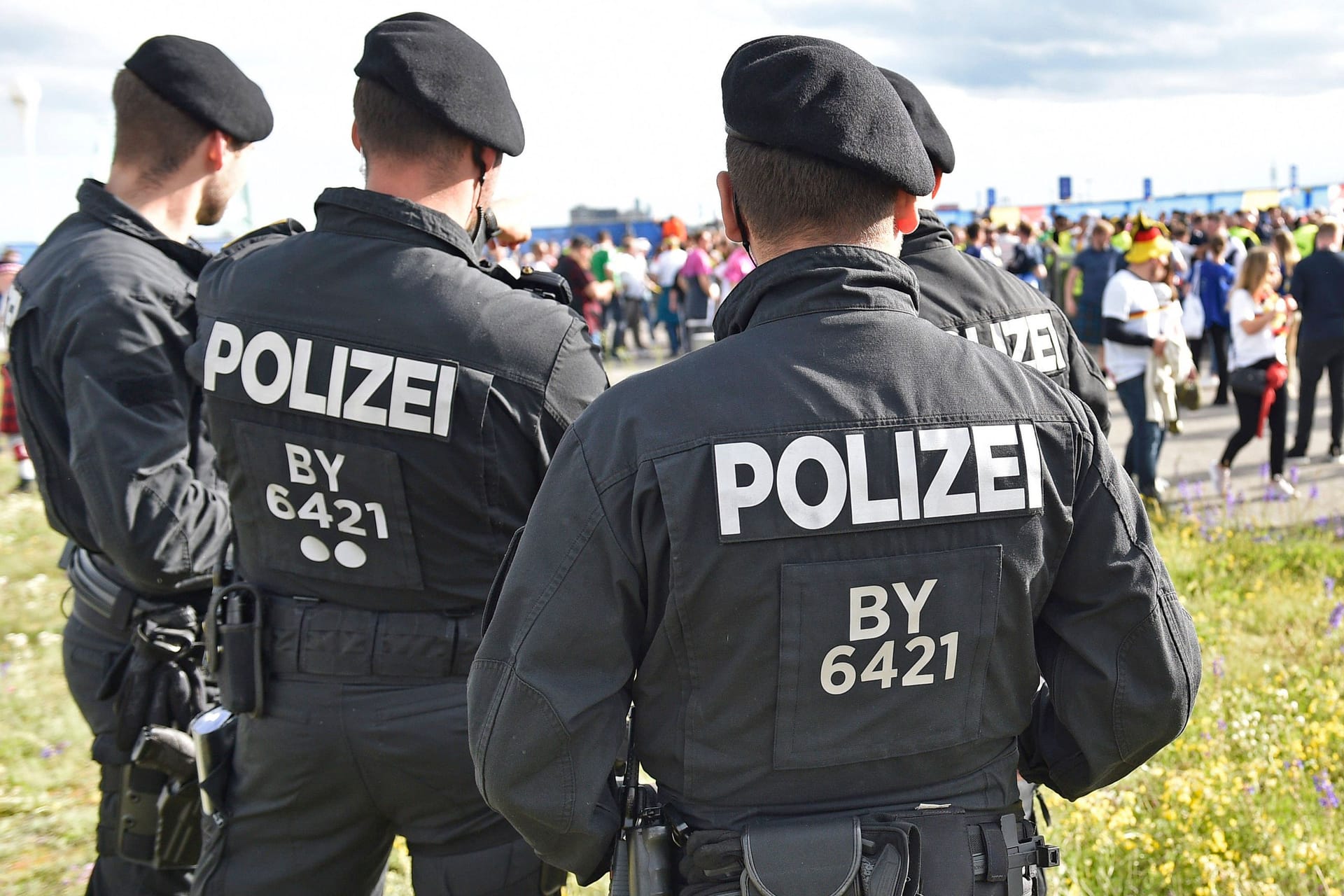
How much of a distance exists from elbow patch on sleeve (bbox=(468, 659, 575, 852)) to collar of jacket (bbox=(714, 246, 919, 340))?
0.64 metres

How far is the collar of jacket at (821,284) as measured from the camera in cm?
161

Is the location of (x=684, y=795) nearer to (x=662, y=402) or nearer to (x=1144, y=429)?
(x=662, y=402)

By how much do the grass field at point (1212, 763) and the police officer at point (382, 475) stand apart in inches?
61.2

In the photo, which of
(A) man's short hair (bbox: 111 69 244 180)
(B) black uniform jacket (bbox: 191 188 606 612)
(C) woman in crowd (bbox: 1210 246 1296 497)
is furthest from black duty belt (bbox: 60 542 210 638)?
(C) woman in crowd (bbox: 1210 246 1296 497)

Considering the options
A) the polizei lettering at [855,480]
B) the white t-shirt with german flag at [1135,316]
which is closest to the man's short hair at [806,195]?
the polizei lettering at [855,480]

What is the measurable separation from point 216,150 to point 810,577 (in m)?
2.31

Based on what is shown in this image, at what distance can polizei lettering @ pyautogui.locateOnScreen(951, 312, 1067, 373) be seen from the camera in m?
2.83

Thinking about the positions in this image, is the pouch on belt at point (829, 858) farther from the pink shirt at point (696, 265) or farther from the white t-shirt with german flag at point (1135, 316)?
the pink shirt at point (696, 265)

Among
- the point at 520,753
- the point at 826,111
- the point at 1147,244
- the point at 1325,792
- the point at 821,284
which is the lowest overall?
the point at 1325,792

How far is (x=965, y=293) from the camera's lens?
285 centimetres

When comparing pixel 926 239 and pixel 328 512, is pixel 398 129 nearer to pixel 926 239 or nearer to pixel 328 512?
pixel 328 512

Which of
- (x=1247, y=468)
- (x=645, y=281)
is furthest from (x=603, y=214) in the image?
(x=1247, y=468)

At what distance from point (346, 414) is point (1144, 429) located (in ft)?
20.5

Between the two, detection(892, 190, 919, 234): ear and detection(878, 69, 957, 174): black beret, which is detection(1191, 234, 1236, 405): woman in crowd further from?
detection(892, 190, 919, 234): ear
